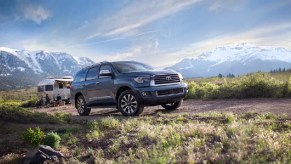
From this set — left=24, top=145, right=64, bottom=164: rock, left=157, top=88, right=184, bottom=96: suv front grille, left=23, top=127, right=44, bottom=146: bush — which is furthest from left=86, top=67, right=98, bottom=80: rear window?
left=24, top=145, right=64, bottom=164: rock

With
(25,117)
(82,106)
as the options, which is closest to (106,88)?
(82,106)

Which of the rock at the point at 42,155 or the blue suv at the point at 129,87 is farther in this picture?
the blue suv at the point at 129,87

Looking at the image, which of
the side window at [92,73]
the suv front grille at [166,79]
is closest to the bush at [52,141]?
the suv front grille at [166,79]

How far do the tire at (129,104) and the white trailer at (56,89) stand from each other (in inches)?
942

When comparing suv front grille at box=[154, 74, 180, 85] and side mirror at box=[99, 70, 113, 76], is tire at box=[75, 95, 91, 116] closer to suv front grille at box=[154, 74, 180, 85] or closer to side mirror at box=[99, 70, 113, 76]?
side mirror at box=[99, 70, 113, 76]

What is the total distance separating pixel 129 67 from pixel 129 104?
1.62 metres

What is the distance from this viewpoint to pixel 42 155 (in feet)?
22.6

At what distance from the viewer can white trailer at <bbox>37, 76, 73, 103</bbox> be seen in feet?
116

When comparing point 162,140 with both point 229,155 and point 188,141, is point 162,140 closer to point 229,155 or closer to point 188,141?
point 188,141

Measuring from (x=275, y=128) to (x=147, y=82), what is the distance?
517cm

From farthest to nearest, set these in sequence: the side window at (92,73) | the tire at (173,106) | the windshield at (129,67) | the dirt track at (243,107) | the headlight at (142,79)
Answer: the side window at (92,73) → the tire at (173,106) → the windshield at (129,67) → the headlight at (142,79) → the dirt track at (243,107)

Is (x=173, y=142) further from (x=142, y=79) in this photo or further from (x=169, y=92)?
(x=169, y=92)

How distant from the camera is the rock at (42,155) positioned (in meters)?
6.85

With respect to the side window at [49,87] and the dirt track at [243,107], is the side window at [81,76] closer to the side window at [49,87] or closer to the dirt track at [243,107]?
the dirt track at [243,107]
